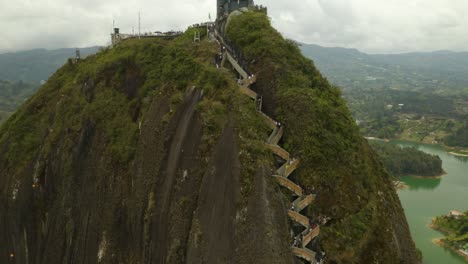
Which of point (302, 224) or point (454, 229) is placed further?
point (454, 229)

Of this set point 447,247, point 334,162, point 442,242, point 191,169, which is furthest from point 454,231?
point 191,169

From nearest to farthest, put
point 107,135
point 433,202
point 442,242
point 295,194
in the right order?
point 295,194 < point 107,135 < point 442,242 < point 433,202

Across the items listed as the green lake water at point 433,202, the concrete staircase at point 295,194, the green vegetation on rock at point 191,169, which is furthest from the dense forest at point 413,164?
the concrete staircase at point 295,194

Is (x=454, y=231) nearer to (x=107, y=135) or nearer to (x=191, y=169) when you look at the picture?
(x=107, y=135)

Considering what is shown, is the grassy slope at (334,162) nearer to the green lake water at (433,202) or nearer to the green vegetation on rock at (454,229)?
the green lake water at (433,202)

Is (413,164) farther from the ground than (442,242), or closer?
farther from the ground

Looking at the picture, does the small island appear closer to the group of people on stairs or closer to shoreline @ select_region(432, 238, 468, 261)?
shoreline @ select_region(432, 238, 468, 261)

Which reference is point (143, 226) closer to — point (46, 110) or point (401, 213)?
point (401, 213)
